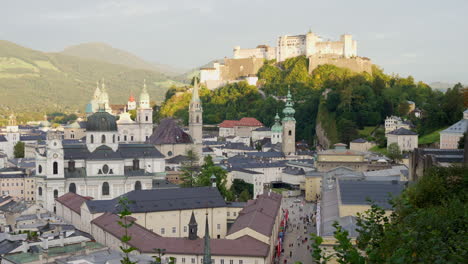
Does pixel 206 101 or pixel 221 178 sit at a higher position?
pixel 206 101

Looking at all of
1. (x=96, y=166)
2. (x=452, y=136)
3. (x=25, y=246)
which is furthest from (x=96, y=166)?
(x=452, y=136)

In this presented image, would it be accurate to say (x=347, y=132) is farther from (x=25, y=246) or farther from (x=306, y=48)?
(x=25, y=246)

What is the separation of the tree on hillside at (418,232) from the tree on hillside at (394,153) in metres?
40.3

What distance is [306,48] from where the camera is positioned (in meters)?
116

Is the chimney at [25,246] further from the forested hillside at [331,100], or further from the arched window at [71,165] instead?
the forested hillside at [331,100]

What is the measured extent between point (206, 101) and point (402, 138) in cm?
5488

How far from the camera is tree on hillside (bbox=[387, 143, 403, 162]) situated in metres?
67.8

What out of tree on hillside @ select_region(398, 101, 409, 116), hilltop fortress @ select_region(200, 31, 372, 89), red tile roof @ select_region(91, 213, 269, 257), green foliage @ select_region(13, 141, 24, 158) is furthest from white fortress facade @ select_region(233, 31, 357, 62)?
red tile roof @ select_region(91, 213, 269, 257)

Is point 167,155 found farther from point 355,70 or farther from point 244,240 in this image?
point 355,70

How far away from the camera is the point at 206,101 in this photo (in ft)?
393

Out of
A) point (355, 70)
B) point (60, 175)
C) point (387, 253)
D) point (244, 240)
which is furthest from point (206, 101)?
point (387, 253)

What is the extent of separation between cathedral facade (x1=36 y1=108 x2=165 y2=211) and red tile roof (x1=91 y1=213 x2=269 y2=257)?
57.5ft

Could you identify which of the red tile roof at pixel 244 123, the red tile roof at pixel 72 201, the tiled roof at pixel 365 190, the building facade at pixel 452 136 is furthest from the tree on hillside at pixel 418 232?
the red tile roof at pixel 244 123

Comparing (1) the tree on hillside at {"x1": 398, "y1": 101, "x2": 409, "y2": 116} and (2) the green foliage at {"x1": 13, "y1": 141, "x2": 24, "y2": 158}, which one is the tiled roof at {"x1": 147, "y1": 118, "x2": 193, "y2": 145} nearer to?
(2) the green foliage at {"x1": 13, "y1": 141, "x2": 24, "y2": 158}
